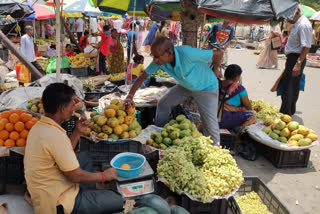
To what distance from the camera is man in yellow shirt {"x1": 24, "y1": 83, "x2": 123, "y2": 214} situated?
1.97m

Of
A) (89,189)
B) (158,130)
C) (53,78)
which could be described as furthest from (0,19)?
(89,189)

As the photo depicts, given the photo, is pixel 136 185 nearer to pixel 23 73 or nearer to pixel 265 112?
pixel 265 112

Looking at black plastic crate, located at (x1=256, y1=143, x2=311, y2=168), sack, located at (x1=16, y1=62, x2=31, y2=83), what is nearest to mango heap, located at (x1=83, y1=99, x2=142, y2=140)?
black plastic crate, located at (x1=256, y1=143, x2=311, y2=168)

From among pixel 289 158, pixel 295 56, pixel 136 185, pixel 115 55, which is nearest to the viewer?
pixel 136 185

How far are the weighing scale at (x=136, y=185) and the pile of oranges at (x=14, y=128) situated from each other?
1.26 meters

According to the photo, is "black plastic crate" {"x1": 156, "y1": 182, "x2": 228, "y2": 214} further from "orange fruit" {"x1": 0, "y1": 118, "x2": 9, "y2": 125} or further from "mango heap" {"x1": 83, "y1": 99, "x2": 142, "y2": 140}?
"orange fruit" {"x1": 0, "y1": 118, "x2": 9, "y2": 125}

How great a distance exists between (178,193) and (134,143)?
0.97 meters

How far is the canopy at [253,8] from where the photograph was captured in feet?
11.6

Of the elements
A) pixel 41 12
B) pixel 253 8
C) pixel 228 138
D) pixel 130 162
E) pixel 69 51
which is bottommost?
pixel 228 138

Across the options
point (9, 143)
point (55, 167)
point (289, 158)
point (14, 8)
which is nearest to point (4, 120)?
point (9, 143)

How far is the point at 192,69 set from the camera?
139 inches

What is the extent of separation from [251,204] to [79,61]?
26.1 ft

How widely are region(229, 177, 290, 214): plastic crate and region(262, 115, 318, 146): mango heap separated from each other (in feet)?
4.29

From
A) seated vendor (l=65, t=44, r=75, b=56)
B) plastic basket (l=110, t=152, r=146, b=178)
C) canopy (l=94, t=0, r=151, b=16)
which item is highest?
canopy (l=94, t=0, r=151, b=16)
